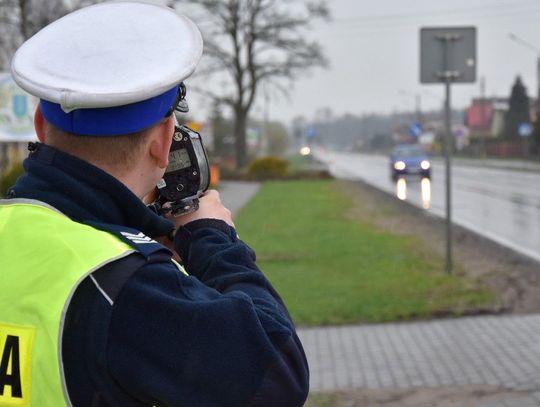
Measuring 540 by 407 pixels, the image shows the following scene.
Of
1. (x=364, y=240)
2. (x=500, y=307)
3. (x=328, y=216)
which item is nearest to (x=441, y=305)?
(x=500, y=307)

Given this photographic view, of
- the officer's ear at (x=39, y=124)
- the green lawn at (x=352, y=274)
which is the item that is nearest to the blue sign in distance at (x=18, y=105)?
the green lawn at (x=352, y=274)

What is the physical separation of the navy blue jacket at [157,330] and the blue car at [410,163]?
39.5 meters

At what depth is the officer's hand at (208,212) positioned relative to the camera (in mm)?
1897

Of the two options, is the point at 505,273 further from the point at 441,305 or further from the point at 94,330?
the point at 94,330

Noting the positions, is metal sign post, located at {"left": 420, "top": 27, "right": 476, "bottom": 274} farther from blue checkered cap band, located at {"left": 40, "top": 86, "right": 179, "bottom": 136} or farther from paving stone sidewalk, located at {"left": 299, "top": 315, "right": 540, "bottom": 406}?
blue checkered cap band, located at {"left": 40, "top": 86, "right": 179, "bottom": 136}

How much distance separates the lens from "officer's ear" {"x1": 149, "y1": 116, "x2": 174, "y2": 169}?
1.70 meters

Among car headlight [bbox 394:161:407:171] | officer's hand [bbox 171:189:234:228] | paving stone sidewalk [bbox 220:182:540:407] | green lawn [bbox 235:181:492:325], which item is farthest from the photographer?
car headlight [bbox 394:161:407:171]

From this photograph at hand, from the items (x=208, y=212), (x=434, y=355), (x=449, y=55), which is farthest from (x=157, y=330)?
(x=449, y=55)

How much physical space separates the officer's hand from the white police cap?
292mm

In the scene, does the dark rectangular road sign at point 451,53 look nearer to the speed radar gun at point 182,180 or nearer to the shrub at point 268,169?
the speed radar gun at point 182,180

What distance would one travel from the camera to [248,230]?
17297 mm

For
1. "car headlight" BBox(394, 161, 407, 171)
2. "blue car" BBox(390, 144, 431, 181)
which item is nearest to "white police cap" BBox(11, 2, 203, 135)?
"blue car" BBox(390, 144, 431, 181)

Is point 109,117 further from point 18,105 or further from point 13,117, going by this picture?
point 13,117

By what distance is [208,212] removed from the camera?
1905 millimetres
